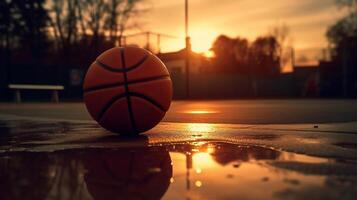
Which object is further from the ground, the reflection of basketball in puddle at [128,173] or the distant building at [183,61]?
the distant building at [183,61]

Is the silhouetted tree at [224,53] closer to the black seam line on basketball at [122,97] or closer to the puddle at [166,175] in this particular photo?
the black seam line on basketball at [122,97]

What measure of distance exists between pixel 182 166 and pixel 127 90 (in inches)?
98.0

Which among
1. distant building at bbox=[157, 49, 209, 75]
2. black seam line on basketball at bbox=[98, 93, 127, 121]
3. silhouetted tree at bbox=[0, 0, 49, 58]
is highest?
silhouetted tree at bbox=[0, 0, 49, 58]

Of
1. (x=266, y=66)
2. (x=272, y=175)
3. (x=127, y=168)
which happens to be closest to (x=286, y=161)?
(x=272, y=175)

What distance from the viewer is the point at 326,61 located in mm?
46500

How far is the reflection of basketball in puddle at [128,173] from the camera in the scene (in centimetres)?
353

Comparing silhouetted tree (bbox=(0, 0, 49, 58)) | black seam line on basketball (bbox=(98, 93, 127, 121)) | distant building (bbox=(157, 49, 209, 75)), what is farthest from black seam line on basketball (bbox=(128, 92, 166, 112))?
silhouetted tree (bbox=(0, 0, 49, 58))

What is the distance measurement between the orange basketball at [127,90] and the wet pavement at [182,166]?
0.99 ft

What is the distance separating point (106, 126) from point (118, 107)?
0.55 metres

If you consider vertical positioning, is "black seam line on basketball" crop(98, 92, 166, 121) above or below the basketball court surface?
above

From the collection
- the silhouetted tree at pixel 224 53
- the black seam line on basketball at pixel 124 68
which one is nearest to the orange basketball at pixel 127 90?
the black seam line on basketball at pixel 124 68

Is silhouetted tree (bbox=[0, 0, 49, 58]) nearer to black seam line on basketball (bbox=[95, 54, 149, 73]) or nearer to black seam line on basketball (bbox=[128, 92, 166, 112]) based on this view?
black seam line on basketball (bbox=[95, 54, 149, 73])

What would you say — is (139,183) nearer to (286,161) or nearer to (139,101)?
(286,161)

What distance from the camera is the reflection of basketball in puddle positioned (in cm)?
353
